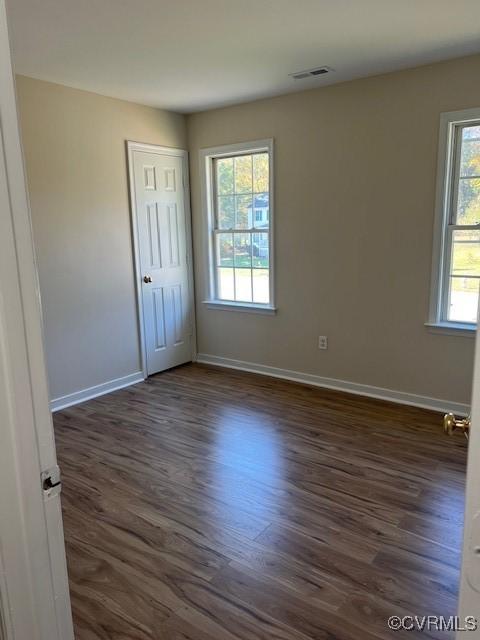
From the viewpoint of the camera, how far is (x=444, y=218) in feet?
11.3

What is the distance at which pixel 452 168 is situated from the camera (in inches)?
134

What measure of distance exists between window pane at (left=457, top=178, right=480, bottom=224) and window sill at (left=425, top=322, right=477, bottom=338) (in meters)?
0.77

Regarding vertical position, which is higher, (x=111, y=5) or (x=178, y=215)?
(x=111, y=5)

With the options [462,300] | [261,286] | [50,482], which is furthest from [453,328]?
[50,482]

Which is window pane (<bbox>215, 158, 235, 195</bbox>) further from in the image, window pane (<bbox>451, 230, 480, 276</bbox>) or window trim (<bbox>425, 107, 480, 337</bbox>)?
window pane (<bbox>451, 230, 480, 276</bbox>)

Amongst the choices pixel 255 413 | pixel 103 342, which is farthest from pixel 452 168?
pixel 103 342

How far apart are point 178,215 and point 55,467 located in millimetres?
4062

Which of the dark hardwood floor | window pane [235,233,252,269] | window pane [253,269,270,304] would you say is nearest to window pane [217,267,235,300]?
window pane [235,233,252,269]

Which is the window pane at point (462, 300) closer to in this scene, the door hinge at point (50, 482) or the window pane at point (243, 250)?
the window pane at point (243, 250)

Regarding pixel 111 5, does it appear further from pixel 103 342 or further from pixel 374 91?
pixel 103 342

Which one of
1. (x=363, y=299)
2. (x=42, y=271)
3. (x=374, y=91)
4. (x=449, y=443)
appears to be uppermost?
(x=374, y=91)

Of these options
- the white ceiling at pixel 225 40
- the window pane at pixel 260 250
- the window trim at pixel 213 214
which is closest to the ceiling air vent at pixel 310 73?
the white ceiling at pixel 225 40

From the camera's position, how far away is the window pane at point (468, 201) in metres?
3.36

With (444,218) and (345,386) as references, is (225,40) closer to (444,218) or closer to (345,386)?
(444,218)
